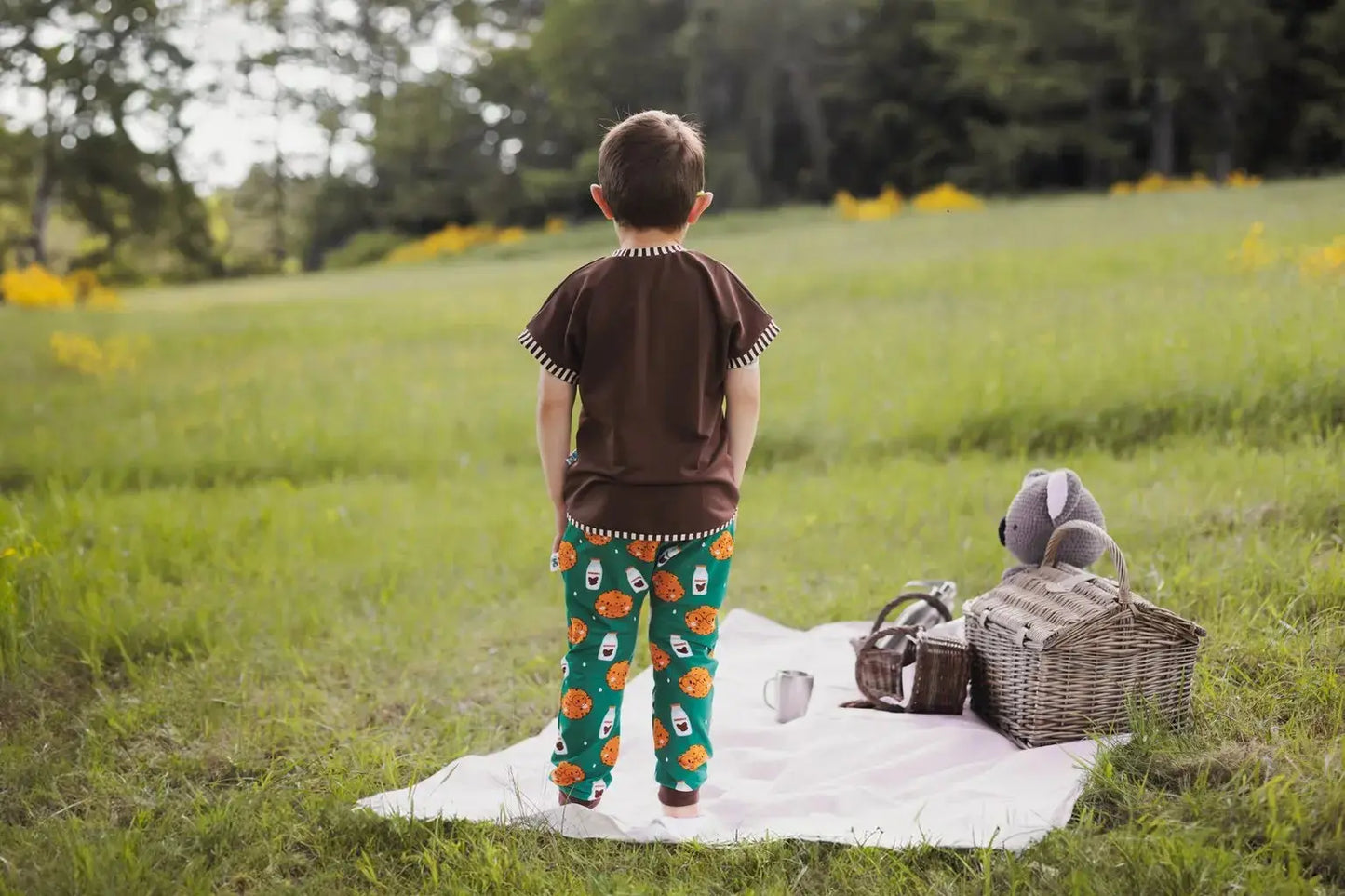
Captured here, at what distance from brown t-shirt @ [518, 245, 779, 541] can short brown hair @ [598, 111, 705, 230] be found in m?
0.09

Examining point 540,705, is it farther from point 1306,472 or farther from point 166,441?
point 166,441

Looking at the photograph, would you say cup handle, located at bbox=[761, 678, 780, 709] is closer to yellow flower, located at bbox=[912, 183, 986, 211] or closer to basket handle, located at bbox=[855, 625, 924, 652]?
basket handle, located at bbox=[855, 625, 924, 652]

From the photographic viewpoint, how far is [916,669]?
320 centimetres

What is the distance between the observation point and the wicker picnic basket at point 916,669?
3162 millimetres

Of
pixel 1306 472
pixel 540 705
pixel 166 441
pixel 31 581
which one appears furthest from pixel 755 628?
pixel 166 441

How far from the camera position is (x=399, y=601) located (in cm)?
459

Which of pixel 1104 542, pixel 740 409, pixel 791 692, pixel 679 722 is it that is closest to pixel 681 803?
pixel 679 722

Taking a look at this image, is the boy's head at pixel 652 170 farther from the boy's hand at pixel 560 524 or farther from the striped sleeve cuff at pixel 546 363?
the boy's hand at pixel 560 524

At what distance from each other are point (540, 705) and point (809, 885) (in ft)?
4.80

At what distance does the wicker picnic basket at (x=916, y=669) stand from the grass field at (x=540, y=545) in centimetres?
59

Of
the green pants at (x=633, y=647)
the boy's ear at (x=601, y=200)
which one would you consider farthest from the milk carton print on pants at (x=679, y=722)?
the boy's ear at (x=601, y=200)

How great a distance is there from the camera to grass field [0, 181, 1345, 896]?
248 centimetres

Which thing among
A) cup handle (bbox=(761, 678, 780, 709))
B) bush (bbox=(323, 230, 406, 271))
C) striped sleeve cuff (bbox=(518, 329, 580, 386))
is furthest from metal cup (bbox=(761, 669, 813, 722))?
bush (bbox=(323, 230, 406, 271))

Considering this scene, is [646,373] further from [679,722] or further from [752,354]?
[679,722]
